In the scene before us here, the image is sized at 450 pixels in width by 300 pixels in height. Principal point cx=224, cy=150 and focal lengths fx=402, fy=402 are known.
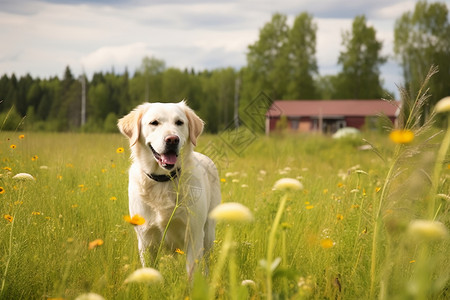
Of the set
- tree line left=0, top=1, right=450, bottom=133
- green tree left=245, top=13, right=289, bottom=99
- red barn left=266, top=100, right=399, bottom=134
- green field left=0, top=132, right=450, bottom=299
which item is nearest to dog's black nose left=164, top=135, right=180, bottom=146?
green field left=0, top=132, right=450, bottom=299

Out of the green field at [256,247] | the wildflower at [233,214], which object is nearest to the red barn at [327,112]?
the green field at [256,247]

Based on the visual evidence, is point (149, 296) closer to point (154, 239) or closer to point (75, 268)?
point (75, 268)

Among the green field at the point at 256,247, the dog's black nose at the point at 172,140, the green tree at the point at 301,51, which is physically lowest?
the green field at the point at 256,247

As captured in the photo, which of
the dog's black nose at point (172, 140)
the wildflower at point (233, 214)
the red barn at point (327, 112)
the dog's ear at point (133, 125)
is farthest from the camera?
the red barn at point (327, 112)

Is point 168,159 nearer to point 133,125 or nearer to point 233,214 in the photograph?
point 133,125

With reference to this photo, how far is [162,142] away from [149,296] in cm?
121

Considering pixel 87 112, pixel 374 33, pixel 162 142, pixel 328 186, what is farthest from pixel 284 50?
pixel 162 142

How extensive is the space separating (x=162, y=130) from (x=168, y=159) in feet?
0.78

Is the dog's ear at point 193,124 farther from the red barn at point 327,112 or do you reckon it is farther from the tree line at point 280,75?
the red barn at point 327,112

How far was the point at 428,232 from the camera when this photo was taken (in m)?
1.28

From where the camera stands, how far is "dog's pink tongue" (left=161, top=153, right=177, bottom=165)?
306cm

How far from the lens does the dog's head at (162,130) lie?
3066 millimetres

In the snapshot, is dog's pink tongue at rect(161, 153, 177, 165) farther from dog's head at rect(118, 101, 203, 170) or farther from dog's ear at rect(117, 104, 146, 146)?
dog's ear at rect(117, 104, 146, 146)

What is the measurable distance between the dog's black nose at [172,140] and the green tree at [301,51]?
37.4 metres
